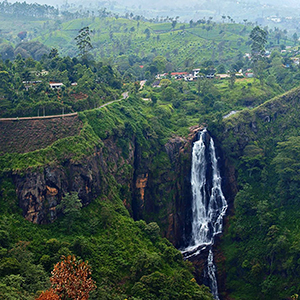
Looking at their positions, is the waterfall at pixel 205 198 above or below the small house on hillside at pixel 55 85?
below

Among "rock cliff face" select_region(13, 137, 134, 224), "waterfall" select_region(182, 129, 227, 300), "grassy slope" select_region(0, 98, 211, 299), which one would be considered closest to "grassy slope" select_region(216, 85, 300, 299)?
"waterfall" select_region(182, 129, 227, 300)

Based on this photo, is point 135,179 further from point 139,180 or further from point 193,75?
point 193,75

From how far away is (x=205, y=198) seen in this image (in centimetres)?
6041

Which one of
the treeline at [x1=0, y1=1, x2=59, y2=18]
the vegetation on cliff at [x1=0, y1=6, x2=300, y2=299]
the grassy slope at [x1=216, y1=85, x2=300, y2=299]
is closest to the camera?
the vegetation on cliff at [x1=0, y1=6, x2=300, y2=299]

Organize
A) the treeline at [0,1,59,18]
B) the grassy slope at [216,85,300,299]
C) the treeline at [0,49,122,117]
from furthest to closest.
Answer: the treeline at [0,1,59,18] < the treeline at [0,49,122,117] < the grassy slope at [216,85,300,299]

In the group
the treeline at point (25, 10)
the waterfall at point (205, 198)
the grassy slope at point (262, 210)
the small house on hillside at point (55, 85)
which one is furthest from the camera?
the treeline at point (25, 10)

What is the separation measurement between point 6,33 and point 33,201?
107990 millimetres

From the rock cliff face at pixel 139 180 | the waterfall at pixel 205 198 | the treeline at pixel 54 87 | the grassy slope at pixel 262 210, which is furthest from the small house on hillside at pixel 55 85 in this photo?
the grassy slope at pixel 262 210

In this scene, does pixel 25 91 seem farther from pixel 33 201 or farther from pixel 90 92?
pixel 33 201

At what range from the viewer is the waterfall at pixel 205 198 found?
190ft

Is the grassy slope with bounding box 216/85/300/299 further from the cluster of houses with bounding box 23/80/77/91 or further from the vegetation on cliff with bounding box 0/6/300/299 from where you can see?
the cluster of houses with bounding box 23/80/77/91

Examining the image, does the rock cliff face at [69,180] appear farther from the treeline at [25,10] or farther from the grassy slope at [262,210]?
the treeline at [25,10]

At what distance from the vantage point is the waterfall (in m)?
58.0

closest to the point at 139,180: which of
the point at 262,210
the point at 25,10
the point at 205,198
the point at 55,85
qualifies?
the point at 205,198
